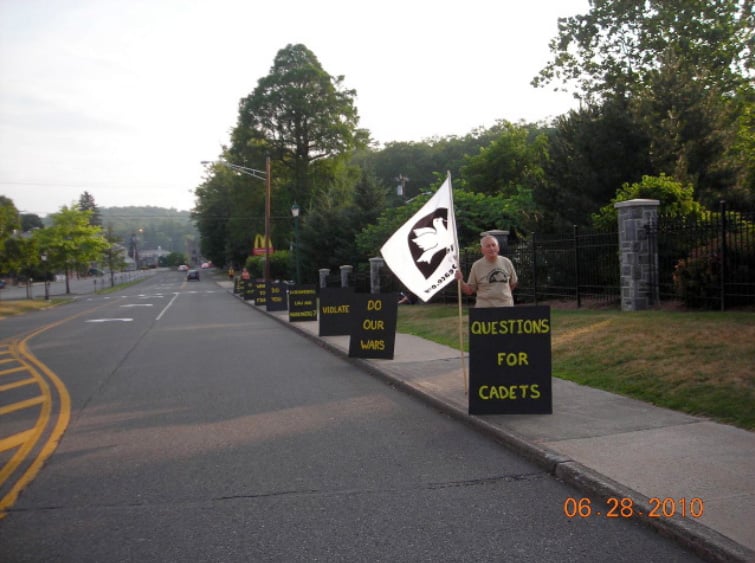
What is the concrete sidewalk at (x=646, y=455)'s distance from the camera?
3.98 meters

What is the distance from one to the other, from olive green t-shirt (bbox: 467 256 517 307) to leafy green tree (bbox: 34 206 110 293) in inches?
2207

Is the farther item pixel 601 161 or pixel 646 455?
pixel 601 161

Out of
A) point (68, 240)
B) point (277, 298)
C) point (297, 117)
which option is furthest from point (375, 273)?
point (68, 240)

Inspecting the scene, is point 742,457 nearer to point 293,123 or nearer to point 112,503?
point 112,503

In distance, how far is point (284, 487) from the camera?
518cm

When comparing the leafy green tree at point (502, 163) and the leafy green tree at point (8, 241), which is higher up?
the leafy green tree at point (502, 163)

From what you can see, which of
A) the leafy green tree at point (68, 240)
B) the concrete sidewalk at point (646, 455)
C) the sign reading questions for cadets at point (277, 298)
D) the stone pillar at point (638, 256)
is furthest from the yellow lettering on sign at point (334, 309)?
the leafy green tree at point (68, 240)

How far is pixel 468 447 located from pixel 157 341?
12166 mm

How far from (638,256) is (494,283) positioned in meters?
6.50

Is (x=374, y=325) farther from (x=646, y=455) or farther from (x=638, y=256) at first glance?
(x=646, y=455)

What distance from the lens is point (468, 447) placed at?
6.18 metres

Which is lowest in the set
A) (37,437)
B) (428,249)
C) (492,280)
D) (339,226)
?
(37,437)

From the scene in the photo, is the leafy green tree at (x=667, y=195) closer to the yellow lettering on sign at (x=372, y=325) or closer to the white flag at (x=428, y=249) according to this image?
the yellow lettering on sign at (x=372, y=325)
